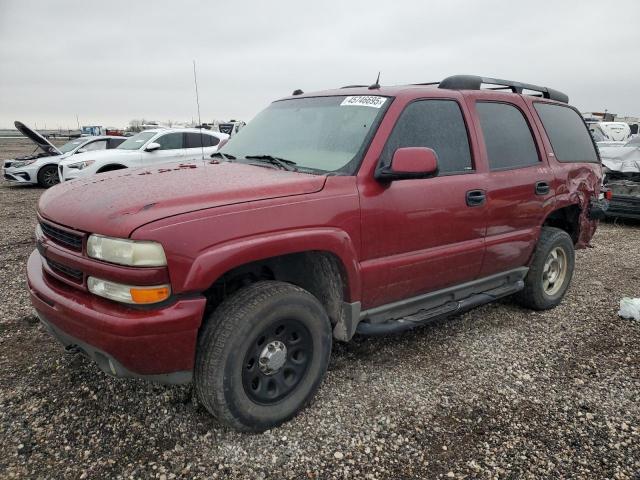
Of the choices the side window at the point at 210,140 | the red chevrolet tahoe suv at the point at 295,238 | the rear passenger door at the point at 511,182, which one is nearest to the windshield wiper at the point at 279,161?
the red chevrolet tahoe suv at the point at 295,238

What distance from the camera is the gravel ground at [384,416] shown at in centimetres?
231

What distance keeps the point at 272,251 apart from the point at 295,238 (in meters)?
0.14

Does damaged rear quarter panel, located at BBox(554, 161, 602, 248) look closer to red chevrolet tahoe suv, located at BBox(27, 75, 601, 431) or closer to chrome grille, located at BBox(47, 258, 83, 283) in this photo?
red chevrolet tahoe suv, located at BBox(27, 75, 601, 431)

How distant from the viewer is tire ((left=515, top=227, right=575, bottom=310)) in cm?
405

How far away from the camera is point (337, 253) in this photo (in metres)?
2.57

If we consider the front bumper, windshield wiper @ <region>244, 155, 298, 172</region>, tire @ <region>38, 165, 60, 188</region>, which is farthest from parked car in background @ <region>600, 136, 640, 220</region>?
the front bumper

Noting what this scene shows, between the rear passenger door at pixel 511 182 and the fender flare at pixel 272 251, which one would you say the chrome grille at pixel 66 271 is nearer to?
the fender flare at pixel 272 251

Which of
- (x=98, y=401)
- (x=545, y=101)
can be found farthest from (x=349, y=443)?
(x=545, y=101)

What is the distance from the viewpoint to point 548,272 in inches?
170

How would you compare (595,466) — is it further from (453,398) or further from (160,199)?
(160,199)

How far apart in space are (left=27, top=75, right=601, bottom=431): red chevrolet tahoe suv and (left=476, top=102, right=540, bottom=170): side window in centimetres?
2

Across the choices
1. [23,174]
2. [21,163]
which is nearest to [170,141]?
[23,174]

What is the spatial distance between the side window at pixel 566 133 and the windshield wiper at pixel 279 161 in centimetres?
242

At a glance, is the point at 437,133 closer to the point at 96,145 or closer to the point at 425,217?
the point at 425,217
